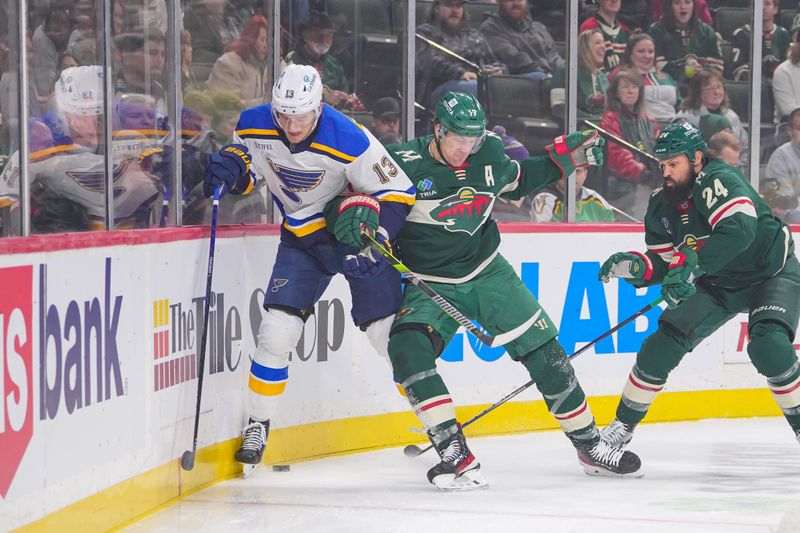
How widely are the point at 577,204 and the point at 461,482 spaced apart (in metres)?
2.26

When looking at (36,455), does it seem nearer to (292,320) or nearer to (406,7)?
(292,320)

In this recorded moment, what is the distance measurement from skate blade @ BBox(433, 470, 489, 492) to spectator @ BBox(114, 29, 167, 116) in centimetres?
150

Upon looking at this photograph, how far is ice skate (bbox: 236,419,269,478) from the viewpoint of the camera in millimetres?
4305

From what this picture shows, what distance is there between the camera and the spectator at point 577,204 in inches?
239

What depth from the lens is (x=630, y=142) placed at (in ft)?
20.9

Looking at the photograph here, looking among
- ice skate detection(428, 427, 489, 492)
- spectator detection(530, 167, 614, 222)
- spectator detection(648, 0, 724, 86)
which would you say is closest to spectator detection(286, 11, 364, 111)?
spectator detection(530, 167, 614, 222)

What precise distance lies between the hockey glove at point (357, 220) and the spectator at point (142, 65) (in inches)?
29.8

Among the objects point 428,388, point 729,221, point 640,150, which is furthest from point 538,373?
point 640,150

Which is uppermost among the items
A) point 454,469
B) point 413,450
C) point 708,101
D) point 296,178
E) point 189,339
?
point 708,101

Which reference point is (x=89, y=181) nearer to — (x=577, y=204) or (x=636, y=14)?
(x=577, y=204)

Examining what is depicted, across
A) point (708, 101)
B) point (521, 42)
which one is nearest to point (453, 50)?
point (521, 42)

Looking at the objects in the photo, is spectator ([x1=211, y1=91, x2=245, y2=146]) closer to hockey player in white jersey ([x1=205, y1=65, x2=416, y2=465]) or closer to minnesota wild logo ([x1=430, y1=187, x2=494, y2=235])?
hockey player in white jersey ([x1=205, y1=65, x2=416, y2=465])

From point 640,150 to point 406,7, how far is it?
1.40 metres

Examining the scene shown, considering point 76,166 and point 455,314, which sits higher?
point 76,166
